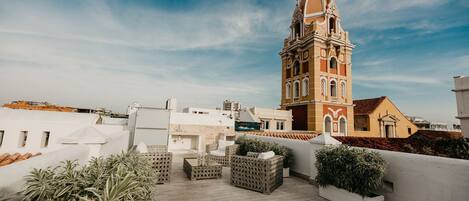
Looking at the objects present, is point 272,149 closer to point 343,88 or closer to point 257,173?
point 257,173

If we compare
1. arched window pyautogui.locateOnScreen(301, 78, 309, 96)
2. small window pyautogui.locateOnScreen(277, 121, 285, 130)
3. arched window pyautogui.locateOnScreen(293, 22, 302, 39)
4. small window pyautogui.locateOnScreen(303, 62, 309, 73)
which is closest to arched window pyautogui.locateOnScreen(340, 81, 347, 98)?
arched window pyautogui.locateOnScreen(301, 78, 309, 96)

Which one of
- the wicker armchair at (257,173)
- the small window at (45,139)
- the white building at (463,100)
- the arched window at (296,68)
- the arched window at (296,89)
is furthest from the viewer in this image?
the arched window at (296,68)

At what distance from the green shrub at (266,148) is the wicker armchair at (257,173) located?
1571 millimetres

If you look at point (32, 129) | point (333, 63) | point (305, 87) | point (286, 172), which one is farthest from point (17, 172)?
point (333, 63)

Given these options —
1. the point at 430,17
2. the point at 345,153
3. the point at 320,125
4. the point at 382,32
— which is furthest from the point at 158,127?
the point at 382,32

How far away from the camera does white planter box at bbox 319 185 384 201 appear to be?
4.75 meters

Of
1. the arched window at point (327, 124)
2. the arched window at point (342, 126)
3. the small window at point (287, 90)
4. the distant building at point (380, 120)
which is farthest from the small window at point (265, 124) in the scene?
the distant building at point (380, 120)

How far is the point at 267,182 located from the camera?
232 inches

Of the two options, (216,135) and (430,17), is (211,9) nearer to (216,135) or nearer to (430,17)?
(216,135)

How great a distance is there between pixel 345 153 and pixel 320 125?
61.1ft

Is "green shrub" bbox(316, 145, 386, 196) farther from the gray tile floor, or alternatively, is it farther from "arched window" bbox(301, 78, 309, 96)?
"arched window" bbox(301, 78, 309, 96)

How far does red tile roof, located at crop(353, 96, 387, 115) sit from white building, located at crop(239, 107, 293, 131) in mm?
11677

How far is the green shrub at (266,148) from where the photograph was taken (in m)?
8.31

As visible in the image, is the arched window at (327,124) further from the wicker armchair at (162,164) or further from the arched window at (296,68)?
the wicker armchair at (162,164)
